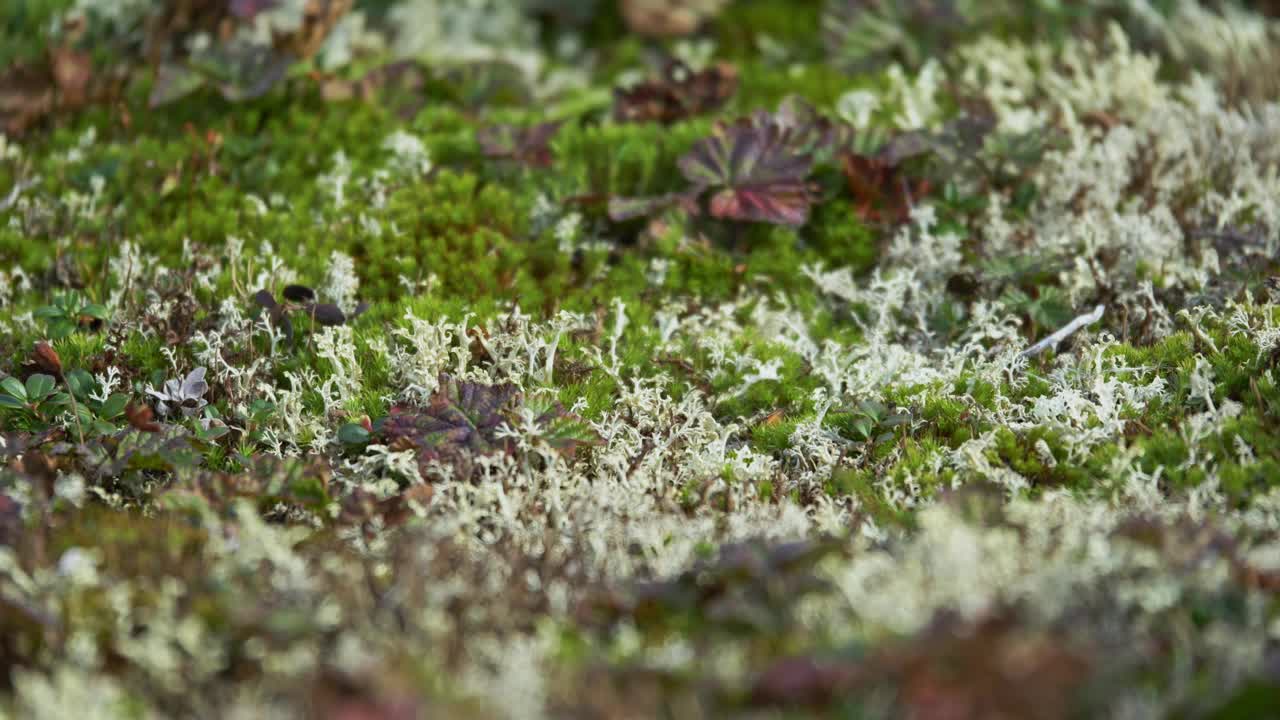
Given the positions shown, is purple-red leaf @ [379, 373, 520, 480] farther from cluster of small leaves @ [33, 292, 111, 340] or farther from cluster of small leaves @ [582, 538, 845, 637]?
cluster of small leaves @ [33, 292, 111, 340]

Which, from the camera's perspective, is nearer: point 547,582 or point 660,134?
point 547,582

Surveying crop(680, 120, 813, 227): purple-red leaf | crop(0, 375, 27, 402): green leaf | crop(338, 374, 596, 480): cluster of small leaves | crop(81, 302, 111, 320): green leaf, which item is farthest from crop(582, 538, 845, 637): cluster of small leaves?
crop(680, 120, 813, 227): purple-red leaf

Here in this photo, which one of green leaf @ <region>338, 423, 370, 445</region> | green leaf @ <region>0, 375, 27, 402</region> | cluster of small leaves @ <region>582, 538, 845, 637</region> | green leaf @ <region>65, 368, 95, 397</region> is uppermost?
cluster of small leaves @ <region>582, 538, 845, 637</region>

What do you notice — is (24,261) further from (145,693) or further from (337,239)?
(145,693)

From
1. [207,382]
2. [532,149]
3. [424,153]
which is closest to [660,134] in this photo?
[532,149]

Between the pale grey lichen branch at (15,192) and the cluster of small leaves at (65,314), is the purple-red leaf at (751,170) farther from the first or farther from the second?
the pale grey lichen branch at (15,192)

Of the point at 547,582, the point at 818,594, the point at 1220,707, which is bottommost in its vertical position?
the point at 547,582

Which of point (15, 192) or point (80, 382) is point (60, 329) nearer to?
point (80, 382)
